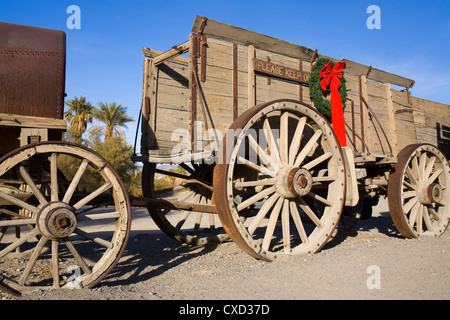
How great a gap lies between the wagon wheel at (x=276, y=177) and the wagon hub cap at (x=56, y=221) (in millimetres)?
1397

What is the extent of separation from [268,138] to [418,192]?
120 inches

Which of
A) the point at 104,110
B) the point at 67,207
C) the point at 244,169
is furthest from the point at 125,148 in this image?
the point at 67,207

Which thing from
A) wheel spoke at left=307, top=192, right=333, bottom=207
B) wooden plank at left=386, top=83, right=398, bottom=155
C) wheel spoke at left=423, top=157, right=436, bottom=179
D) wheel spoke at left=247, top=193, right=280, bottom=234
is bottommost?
wheel spoke at left=247, top=193, right=280, bottom=234

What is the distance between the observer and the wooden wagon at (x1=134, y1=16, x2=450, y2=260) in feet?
12.6

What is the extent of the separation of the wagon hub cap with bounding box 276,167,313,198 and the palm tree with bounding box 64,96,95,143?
20997mm

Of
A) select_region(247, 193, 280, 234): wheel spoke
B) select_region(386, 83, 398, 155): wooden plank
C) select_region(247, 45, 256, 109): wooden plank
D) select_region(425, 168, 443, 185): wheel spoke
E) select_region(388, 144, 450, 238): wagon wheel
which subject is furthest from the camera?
select_region(386, 83, 398, 155): wooden plank

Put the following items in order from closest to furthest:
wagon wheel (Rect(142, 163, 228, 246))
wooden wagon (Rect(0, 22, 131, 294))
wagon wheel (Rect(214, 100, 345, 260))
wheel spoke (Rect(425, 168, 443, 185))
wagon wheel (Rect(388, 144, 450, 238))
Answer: wooden wagon (Rect(0, 22, 131, 294)), wagon wheel (Rect(214, 100, 345, 260)), wagon wheel (Rect(388, 144, 450, 238)), wagon wheel (Rect(142, 163, 228, 246)), wheel spoke (Rect(425, 168, 443, 185))

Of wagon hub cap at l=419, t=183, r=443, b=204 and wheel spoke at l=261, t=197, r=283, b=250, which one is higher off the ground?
wagon hub cap at l=419, t=183, r=443, b=204

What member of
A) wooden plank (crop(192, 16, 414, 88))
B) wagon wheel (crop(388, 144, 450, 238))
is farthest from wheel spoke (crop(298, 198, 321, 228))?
wooden plank (crop(192, 16, 414, 88))

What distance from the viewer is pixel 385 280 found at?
123 inches

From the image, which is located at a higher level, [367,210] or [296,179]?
[296,179]

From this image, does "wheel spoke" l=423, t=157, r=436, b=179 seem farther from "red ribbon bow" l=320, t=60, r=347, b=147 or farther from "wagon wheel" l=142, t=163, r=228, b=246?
"wagon wheel" l=142, t=163, r=228, b=246

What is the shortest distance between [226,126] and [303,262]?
1.79m

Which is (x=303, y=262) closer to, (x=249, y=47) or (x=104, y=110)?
(x=249, y=47)
